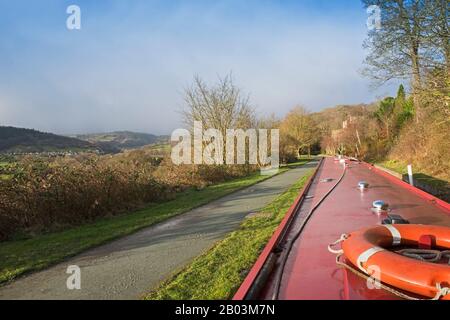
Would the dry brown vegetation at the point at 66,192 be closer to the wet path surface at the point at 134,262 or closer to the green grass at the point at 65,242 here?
the green grass at the point at 65,242

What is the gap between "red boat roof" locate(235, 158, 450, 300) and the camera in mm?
2992

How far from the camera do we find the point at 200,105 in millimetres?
21656

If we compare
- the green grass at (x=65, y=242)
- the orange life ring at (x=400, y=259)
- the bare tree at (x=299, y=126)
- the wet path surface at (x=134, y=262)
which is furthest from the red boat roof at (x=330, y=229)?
the bare tree at (x=299, y=126)

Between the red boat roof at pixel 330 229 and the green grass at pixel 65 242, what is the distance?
354cm

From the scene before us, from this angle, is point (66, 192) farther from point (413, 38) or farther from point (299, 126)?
point (299, 126)

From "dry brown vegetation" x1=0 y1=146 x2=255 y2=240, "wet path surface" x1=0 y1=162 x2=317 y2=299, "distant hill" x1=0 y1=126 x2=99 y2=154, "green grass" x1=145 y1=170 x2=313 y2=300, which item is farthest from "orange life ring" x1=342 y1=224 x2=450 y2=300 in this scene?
"distant hill" x1=0 y1=126 x2=99 y2=154

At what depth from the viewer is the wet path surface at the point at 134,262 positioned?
422 centimetres

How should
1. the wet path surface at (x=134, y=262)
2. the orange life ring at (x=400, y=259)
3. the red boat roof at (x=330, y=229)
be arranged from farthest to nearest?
1. the wet path surface at (x=134, y=262)
2. the red boat roof at (x=330, y=229)
3. the orange life ring at (x=400, y=259)

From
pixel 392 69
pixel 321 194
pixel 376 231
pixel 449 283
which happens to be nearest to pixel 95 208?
pixel 321 194

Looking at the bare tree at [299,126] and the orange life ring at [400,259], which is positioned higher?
the bare tree at [299,126]

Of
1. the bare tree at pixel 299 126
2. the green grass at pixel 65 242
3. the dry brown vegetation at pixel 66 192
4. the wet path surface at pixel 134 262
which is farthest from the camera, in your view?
the bare tree at pixel 299 126

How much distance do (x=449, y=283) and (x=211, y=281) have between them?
102 inches

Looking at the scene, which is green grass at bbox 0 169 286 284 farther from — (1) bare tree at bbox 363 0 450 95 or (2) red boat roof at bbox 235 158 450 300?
(1) bare tree at bbox 363 0 450 95

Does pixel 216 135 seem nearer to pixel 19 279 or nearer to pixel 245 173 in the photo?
pixel 245 173
